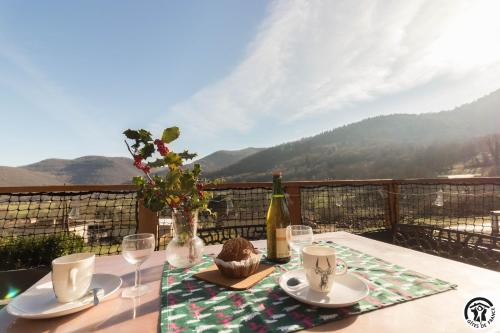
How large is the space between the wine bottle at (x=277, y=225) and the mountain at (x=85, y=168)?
167ft

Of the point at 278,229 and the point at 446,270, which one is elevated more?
the point at 278,229

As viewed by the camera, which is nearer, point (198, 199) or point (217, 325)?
point (217, 325)

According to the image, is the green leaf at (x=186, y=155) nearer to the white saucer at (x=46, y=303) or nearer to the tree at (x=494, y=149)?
the white saucer at (x=46, y=303)

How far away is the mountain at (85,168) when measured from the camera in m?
48.1

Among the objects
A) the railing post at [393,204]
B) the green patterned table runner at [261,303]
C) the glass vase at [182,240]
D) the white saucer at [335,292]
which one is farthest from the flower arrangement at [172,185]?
the railing post at [393,204]

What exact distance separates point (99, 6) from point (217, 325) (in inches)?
222

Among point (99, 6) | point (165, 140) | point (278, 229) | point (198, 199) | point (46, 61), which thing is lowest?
point (278, 229)

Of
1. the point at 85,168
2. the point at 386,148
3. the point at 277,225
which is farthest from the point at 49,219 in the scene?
the point at 85,168

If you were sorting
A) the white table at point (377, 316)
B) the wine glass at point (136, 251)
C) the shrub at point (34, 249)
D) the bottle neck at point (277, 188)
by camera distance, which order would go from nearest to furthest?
the white table at point (377, 316) < the wine glass at point (136, 251) < the bottle neck at point (277, 188) < the shrub at point (34, 249)

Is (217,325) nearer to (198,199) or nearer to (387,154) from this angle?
(198,199)

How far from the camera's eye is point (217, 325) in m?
0.54

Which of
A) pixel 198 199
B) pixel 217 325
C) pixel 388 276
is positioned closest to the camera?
pixel 217 325

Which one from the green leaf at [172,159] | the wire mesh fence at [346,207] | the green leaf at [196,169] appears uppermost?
the green leaf at [172,159]

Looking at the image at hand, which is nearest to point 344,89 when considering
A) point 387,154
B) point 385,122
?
point 387,154
